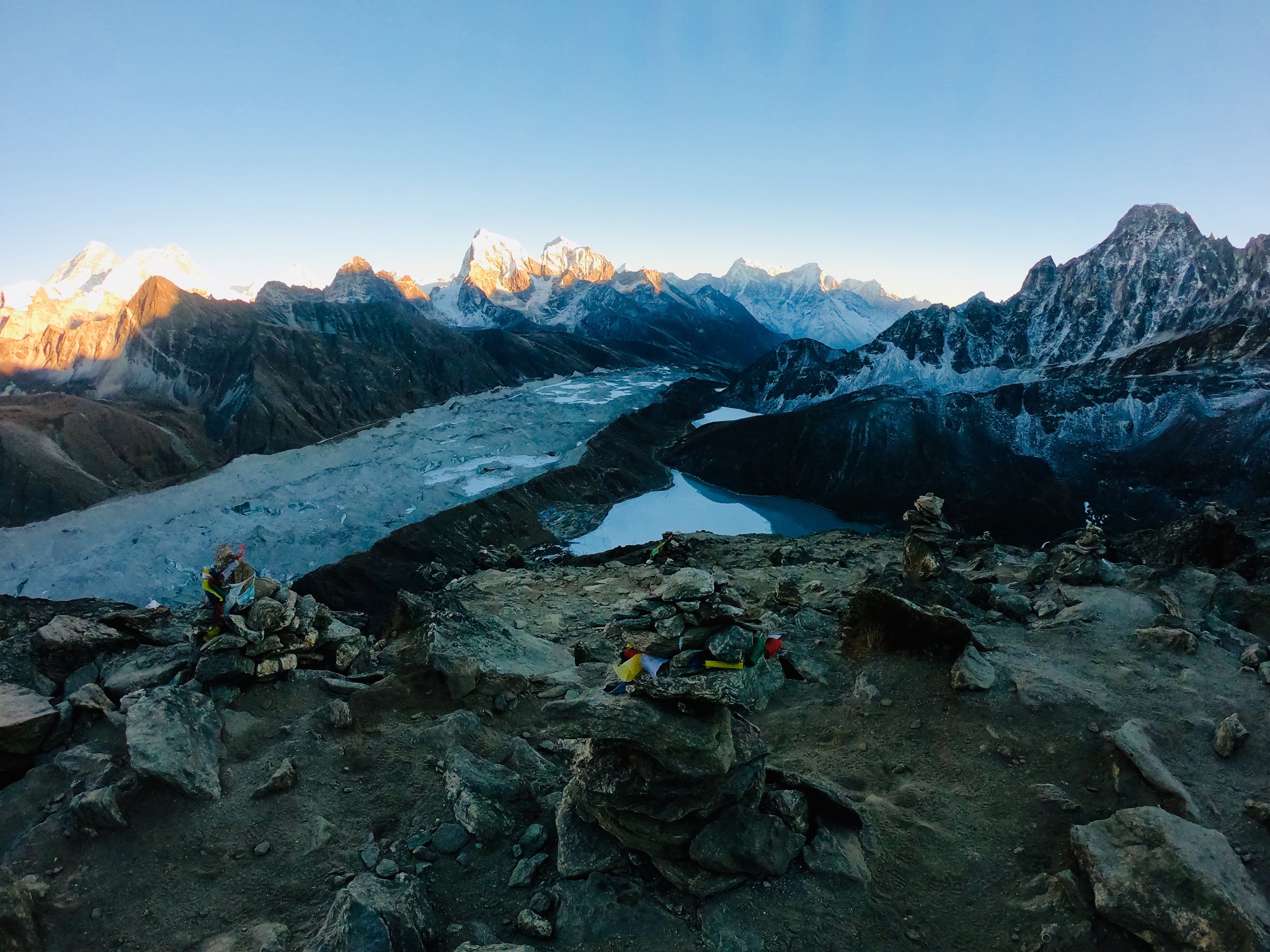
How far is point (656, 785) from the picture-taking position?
22.9 ft

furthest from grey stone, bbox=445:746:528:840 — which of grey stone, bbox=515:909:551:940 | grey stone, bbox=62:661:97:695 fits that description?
grey stone, bbox=62:661:97:695

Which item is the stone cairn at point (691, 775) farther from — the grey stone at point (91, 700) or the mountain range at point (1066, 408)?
the mountain range at point (1066, 408)

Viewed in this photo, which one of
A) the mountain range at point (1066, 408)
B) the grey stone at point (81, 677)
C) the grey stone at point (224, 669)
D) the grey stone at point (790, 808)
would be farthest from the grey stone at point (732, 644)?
the mountain range at point (1066, 408)

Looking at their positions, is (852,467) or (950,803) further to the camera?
(852,467)

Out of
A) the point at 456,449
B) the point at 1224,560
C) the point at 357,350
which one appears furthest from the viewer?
the point at 357,350

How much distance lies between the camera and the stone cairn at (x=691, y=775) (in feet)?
22.4

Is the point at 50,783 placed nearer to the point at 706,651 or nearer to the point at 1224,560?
the point at 706,651

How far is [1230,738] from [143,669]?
18044 mm

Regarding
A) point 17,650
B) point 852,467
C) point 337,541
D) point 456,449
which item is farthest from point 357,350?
point 17,650

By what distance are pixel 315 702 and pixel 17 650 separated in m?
6.04

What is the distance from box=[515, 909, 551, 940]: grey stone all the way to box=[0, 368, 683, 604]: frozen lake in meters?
42.3

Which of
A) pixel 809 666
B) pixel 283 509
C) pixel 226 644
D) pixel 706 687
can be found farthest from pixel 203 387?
pixel 706 687

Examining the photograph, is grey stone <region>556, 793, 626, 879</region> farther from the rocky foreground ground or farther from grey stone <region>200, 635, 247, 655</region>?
grey stone <region>200, 635, 247, 655</region>

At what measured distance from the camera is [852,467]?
6750cm
